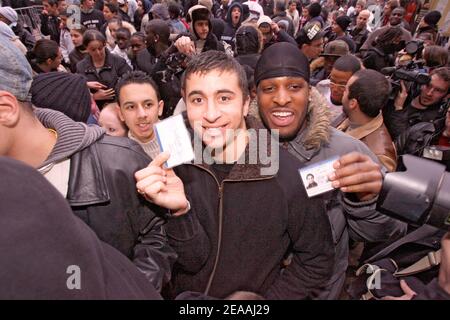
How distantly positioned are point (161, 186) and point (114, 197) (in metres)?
0.29

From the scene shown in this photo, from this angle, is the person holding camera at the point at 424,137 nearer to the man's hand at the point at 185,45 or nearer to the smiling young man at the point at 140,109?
the smiling young man at the point at 140,109

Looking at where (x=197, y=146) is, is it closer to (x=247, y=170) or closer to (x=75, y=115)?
(x=247, y=170)

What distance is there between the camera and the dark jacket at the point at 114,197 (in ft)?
4.33

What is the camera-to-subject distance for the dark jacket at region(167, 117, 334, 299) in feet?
4.69

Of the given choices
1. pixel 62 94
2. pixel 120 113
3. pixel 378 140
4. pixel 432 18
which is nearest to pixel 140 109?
pixel 120 113

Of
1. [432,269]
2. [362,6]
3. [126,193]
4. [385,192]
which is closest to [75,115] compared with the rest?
[126,193]

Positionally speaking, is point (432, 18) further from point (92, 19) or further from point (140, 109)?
point (92, 19)

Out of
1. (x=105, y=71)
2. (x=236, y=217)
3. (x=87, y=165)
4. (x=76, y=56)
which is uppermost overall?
(x=76, y=56)

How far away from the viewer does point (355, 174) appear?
124cm

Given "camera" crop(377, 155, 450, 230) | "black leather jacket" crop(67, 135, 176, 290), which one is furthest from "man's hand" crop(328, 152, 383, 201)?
"black leather jacket" crop(67, 135, 176, 290)

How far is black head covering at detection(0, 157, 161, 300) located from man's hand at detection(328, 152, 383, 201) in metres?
0.85

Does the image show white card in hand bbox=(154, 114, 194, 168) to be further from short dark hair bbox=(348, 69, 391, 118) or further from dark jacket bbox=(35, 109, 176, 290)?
short dark hair bbox=(348, 69, 391, 118)

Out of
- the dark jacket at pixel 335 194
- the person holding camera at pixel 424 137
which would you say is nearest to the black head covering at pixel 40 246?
the dark jacket at pixel 335 194

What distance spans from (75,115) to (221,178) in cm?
102
